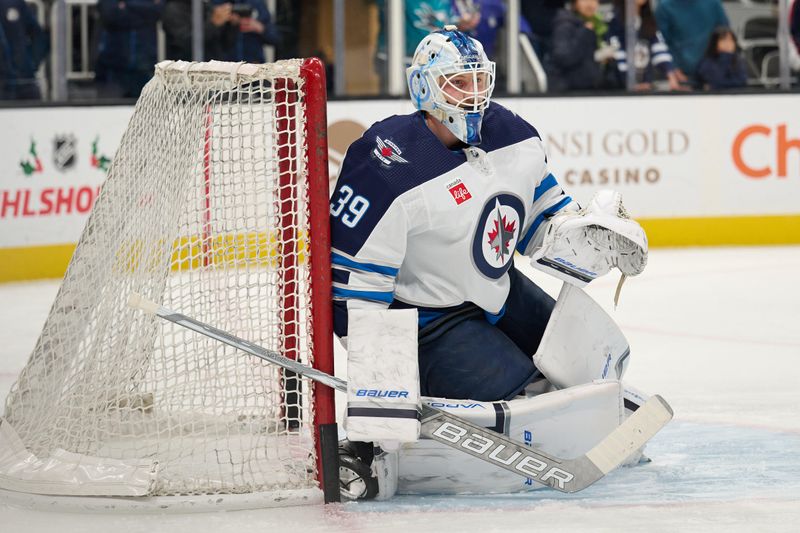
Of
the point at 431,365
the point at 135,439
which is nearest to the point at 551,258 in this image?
the point at 431,365

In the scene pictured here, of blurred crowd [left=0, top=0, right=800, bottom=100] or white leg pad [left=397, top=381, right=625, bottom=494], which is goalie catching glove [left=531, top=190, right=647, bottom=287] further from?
blurred crowd [left=0, top=0, right=800, bottom=100]

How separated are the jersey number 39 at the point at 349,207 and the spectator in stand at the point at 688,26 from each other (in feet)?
15.2

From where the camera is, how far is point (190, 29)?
6160 mm

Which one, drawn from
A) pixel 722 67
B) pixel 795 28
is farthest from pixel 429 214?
pixel 795 28

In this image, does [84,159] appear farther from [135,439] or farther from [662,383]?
[135,439]

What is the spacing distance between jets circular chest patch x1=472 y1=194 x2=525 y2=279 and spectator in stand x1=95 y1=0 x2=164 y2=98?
→ 3.64 metres

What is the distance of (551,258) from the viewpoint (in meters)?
2.62

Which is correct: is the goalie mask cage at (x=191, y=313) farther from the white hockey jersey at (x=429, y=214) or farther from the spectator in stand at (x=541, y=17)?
the spectator in stand at (x=541, y=17)

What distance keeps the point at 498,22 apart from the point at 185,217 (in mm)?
4278

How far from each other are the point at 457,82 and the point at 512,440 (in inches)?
26.2

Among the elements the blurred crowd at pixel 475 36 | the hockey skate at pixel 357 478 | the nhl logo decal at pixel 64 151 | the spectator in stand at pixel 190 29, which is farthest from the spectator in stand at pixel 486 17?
the hockey skate at pixel 357 478

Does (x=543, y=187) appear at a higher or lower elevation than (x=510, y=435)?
higher

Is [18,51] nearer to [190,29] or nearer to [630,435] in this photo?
[190,29]

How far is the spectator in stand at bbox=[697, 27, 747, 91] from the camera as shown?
6793 mm
